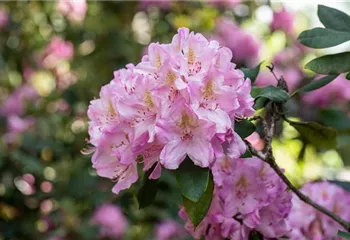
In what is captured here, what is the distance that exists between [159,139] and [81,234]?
1.27 m

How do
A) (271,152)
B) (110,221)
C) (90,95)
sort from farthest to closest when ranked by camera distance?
(90,95)
(110,221)
(271,152)

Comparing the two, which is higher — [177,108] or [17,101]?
[177,108]

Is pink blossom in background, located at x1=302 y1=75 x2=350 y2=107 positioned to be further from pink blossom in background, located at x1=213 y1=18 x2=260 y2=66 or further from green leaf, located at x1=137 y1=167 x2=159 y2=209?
green leaf, located at x1=137 y1=167 x2=159 y2=209

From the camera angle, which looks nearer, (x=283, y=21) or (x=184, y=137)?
(x=184, y=137)

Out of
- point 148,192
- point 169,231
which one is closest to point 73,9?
point 169,231

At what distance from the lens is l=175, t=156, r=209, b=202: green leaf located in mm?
875

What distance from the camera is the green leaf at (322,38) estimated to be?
1017 mm

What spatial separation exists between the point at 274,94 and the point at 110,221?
132cm

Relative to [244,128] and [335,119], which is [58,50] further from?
[244,128]

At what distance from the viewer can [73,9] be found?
113 inches

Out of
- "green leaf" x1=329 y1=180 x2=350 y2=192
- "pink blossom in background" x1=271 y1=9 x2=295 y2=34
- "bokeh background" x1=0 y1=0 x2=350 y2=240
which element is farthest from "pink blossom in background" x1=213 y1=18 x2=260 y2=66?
"green leaf" x1=329 y1=180 x2=350 y2=192

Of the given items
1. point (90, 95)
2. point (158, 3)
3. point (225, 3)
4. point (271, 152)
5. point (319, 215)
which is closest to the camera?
point (271, 152)

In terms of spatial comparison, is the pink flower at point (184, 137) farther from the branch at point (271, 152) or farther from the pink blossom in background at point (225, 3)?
the pink blossom in background at point (225, 3)

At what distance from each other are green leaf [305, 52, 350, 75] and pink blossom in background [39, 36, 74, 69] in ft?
6.66
